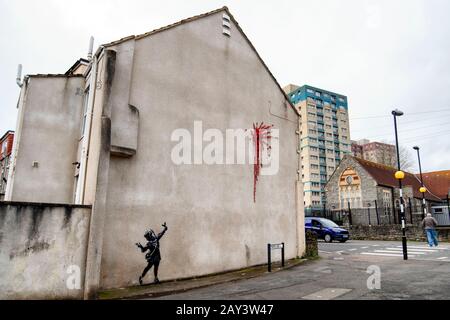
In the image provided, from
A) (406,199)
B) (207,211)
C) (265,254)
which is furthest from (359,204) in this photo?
(207,211)

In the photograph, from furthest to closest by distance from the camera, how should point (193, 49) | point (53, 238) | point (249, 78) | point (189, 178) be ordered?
point (249, 78), point (193, 49), point (189, 178), point (53, 238)

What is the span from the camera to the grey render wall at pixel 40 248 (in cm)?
726

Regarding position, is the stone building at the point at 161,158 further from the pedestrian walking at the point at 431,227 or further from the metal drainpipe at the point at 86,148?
the pedestrian walking at the point at 431,227

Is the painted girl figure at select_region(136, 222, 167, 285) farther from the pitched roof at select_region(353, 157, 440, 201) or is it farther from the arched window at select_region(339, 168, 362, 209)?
the arched window at select_region(339, 168, 362, 209)

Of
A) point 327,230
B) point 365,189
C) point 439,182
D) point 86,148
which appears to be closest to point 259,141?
point 86,148

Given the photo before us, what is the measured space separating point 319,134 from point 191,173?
88476 mm

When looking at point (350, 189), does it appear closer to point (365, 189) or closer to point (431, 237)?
point (365, 189)

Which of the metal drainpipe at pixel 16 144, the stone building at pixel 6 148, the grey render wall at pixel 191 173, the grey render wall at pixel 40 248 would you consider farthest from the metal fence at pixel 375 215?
the stone building at pixel 6 148

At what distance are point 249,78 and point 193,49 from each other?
10.8 ft

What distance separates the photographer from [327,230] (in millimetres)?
24625

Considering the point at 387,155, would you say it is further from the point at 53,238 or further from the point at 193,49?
the point at 53,238

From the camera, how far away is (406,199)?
138 feet

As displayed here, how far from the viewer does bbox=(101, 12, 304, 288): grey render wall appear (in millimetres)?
9680

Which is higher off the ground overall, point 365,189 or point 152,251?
point 365,189
